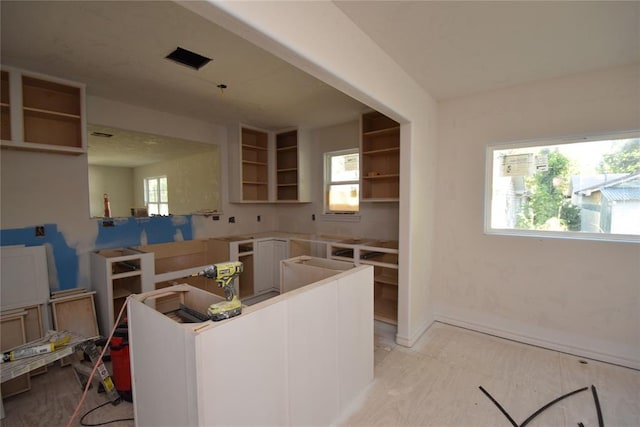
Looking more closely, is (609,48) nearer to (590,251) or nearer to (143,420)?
(590,251)

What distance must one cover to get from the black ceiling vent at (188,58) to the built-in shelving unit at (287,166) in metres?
2.06

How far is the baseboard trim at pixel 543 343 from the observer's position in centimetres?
231

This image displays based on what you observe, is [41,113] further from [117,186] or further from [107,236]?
[117,186]

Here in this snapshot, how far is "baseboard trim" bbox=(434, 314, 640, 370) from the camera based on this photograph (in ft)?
7.59

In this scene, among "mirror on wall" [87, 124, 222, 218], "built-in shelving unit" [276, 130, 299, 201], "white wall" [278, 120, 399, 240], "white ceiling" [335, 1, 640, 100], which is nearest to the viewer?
"white ceiling" [335, 1, 640, 100]

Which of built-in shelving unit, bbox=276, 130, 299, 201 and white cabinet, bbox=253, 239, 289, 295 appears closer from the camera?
white cabinet, bbox=253, 239, 289, 295

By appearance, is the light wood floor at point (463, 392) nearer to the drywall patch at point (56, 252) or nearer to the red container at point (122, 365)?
the red container at point (122, 365)

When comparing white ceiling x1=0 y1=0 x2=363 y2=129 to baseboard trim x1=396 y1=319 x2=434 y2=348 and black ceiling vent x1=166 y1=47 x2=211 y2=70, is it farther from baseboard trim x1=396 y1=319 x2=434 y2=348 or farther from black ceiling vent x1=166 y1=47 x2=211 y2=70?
baseboard trim x1=396 y1=319 x2=434 y2=348

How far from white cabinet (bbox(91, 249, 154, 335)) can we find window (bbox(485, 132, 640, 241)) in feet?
12.0

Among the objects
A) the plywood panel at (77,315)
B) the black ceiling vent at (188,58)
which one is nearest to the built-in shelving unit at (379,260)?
the black ceiling vent at (188,58)

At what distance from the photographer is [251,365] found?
1.19 m

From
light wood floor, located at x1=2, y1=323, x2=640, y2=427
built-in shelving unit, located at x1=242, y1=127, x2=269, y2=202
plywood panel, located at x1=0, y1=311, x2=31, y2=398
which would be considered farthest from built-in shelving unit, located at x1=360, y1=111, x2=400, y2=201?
plywood panel, located at x1=0, y1=311, x2=31, y2=398

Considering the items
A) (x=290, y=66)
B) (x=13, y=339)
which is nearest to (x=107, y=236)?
(x=13, y=339)

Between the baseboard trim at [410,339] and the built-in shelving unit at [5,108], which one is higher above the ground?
the built-in shelving unit at [5,108]
